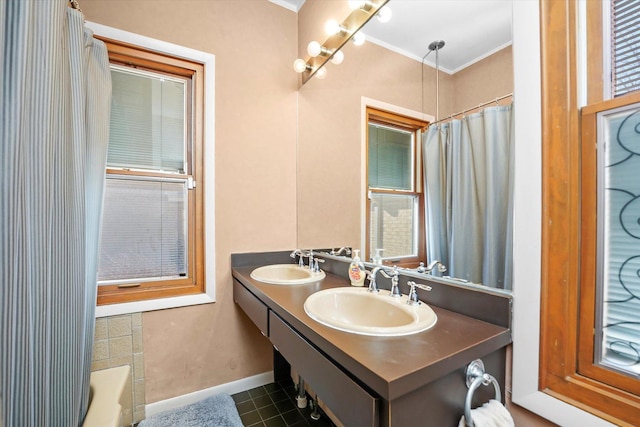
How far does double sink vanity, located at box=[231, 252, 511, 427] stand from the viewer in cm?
62

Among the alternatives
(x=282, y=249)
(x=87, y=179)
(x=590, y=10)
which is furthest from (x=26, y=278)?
(x=590, y=10)

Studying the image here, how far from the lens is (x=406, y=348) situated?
716mm

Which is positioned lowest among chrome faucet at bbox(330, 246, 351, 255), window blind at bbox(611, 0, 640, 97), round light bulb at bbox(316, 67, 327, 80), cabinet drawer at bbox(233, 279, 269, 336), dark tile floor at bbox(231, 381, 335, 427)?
dark tile floor at bbox(231, 381, 335, 427)

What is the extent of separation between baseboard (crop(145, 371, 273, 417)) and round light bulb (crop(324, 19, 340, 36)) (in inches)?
86.7

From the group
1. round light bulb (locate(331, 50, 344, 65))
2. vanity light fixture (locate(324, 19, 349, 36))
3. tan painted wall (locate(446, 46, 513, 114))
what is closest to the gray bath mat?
tan painted wall (locate(446, 46, 513, 114))

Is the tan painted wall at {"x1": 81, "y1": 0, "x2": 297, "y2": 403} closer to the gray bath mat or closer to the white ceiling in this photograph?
the gray bath mat

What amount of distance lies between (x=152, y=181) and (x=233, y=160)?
0.48 m

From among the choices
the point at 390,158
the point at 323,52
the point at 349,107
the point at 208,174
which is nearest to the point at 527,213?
the point at 390,158

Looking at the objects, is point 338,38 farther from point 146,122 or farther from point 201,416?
point 201,416

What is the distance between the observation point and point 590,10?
2.41 ft

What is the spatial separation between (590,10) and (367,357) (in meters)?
1.08

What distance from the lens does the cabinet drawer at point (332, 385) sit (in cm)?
63

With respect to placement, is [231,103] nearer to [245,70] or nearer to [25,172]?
[245,70]

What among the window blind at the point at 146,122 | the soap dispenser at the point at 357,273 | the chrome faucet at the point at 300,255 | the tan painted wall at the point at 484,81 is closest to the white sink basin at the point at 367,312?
the soap dispenser at the point at 357,273
